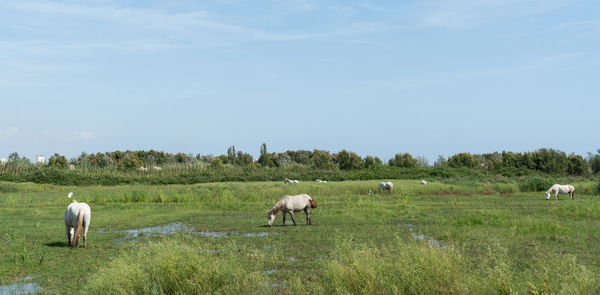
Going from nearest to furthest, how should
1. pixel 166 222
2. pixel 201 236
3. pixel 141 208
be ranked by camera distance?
1. pixel 201 236
2. pixel 166 222
3. pixel 141 208

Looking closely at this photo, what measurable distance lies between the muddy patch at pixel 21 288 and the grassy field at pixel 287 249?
0.26 feet

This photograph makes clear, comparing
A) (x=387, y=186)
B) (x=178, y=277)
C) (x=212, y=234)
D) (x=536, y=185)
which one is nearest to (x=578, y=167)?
(x=536, y=185)

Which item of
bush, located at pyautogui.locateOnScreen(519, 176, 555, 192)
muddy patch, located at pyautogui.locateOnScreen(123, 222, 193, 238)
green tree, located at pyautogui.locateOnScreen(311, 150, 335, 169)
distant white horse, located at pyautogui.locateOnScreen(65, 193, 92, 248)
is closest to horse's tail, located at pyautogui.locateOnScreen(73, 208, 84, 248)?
distant white horse, located at pyautogui.locateOnScreen(65, 193, 92, 248)

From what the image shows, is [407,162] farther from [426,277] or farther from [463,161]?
[426,277]

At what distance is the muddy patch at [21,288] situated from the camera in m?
9.66

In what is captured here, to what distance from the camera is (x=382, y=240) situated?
15.3m

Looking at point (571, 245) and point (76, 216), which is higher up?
point (76, 216)

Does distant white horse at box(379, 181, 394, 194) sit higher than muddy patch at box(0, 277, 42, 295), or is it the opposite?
distant white horse at box(379, 181, 394, 194)

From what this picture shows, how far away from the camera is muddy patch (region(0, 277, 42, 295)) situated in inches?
380

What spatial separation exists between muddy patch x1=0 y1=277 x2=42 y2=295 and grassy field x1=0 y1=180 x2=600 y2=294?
0.26ft

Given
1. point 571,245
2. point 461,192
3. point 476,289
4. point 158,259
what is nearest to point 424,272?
point 476,289

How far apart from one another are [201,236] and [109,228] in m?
5.17

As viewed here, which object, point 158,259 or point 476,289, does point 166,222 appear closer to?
point 158,259

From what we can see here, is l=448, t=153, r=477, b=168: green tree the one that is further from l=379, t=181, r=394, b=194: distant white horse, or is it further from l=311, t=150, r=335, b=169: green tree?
l=379, t=181, r=394, b=194: distant white horse
